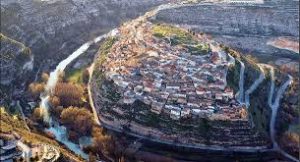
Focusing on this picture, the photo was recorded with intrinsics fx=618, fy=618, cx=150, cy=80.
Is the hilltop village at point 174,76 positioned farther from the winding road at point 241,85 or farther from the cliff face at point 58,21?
the cliff face at point 58,21

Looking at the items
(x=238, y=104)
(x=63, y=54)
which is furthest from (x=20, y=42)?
(x=238, y=104)

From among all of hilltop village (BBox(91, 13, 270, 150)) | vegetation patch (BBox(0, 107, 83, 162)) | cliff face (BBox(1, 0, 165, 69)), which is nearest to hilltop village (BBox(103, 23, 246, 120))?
hilltop village (BBox(91, 13, 270, 150))

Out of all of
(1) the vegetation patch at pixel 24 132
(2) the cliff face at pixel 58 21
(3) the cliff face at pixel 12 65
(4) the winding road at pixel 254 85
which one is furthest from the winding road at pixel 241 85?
(3) the cliff face at pixel 12 65

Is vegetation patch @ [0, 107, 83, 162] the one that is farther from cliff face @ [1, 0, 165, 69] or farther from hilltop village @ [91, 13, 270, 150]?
cliff face @ [1, 0, 165, 69]

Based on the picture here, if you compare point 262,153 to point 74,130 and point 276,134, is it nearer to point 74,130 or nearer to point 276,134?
point 276,134

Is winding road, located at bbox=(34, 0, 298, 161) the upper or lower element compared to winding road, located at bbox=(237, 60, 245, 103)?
lower
